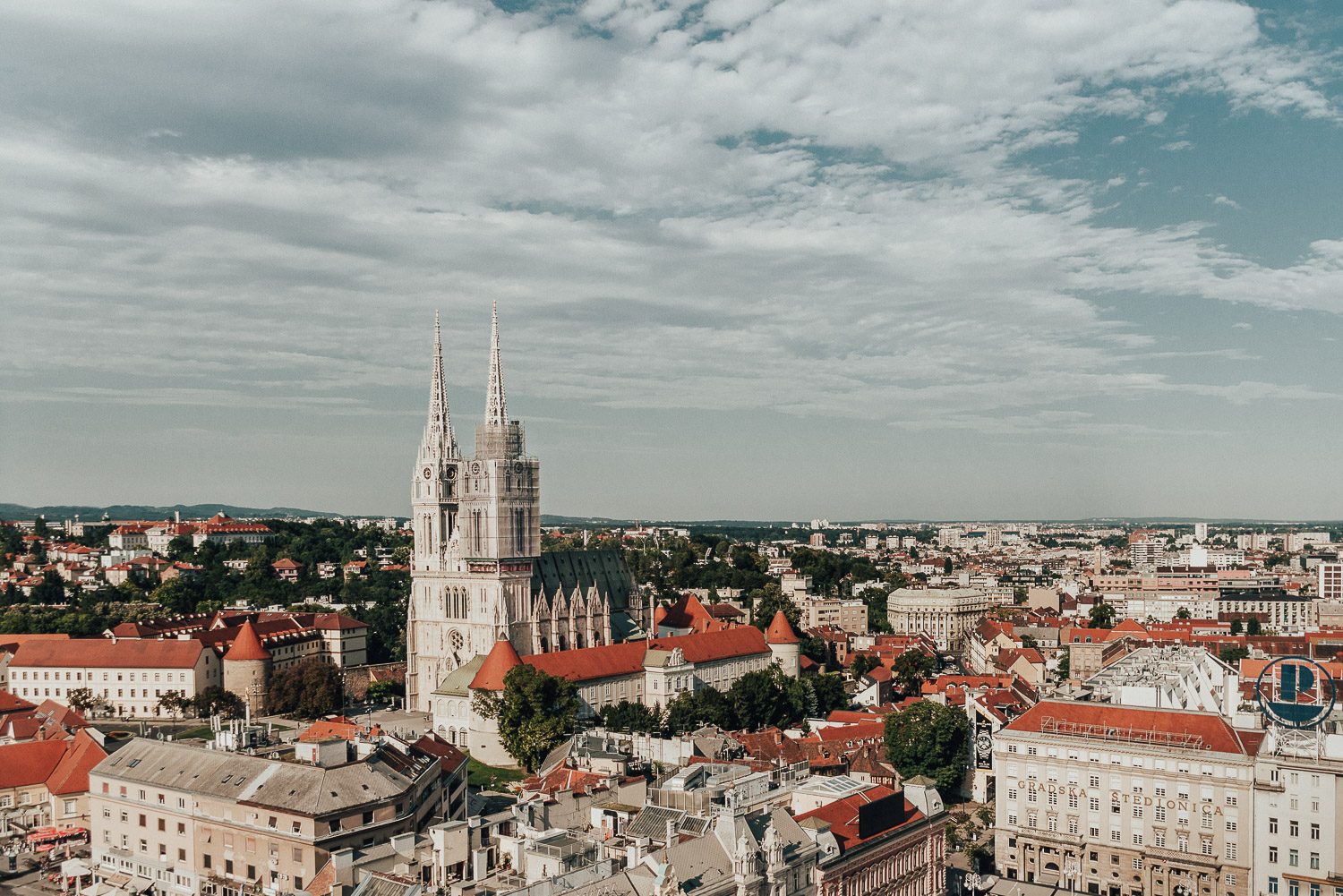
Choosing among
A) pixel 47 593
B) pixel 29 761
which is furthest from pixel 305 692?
pixel 47 593

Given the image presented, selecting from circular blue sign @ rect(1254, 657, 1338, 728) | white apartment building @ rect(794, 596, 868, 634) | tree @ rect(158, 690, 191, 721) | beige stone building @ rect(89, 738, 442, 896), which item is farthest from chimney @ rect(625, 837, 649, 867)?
white apartment building @ rect(794, 596, 868, 634)

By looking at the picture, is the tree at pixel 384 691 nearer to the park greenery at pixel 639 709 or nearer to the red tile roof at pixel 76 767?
the park greenery at pixel 639 709

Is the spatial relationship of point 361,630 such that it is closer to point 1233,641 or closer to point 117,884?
point 117,884

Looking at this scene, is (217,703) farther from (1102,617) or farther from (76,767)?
(1102,617)

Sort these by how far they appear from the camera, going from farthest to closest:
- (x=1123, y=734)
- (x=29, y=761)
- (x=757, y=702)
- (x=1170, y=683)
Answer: (x=757, y=702), (x=1170, y=683), (x=29, y=761), (x=1123, y=734)

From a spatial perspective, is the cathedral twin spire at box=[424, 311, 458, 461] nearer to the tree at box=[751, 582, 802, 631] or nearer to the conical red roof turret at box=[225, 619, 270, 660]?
the conical red roof turret at box=[225, 619, 270, 660]

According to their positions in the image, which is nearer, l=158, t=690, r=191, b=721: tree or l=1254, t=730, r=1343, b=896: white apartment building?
l=1254, t=730, r=1343, b=896: white apartment building
